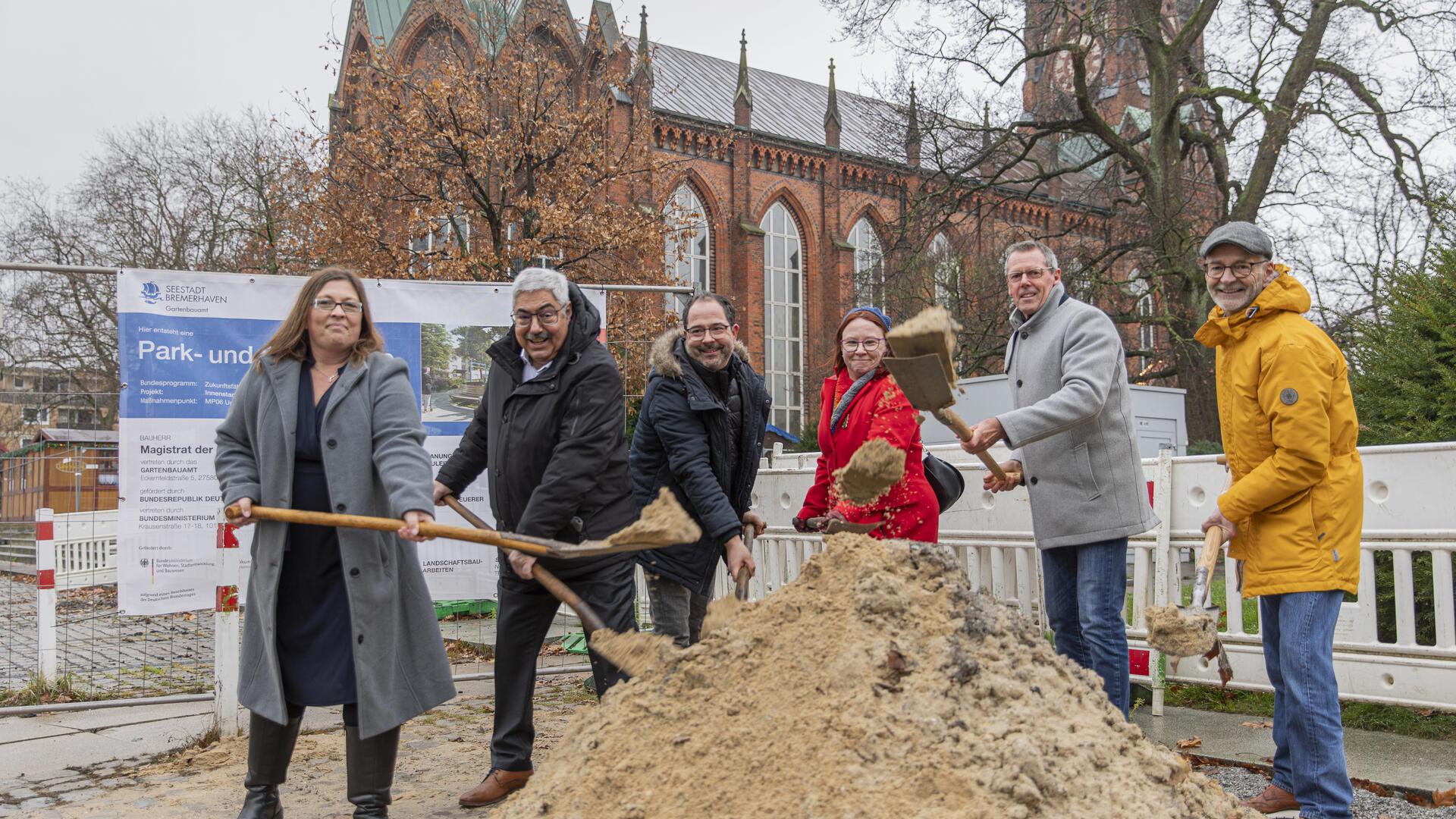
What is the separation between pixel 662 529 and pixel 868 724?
3.33ft

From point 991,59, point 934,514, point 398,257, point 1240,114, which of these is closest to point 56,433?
point 398,257

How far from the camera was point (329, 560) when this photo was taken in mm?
3533

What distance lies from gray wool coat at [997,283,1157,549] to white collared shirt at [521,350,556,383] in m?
1.76

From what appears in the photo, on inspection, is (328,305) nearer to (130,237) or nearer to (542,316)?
(542,316)

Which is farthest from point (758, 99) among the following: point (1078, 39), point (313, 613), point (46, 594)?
point (313, 613)

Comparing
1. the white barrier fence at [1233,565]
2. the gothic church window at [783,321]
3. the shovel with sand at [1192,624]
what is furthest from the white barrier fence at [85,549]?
the gothic church window at [783,321]

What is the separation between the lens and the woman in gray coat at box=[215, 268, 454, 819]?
347 centimetres

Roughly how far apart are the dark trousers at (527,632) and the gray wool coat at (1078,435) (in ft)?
5.25

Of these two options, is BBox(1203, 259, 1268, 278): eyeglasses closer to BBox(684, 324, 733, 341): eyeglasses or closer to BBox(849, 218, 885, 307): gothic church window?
BBox(684, 324, 733, 341): eyeglasses

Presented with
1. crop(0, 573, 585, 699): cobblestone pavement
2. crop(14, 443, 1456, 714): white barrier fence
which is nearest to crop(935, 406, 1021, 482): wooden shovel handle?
crop(14, 443, 1456, 714): white barrier fence

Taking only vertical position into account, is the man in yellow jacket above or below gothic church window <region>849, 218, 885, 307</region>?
below

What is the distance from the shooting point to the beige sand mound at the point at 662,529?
3.26m

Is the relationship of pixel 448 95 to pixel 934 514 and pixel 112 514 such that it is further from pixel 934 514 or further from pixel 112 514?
pixel 934 514

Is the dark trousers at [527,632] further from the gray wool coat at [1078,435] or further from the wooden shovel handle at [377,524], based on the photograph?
the gray wool coat at [1078,435]
